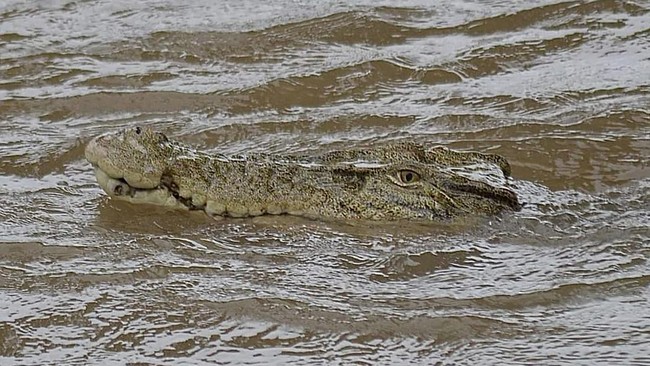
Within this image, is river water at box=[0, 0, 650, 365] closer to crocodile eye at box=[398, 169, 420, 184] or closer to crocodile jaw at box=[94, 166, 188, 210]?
crocodile jaw at box=[94, 166, 188, 210]

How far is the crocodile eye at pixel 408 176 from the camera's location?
576 cm

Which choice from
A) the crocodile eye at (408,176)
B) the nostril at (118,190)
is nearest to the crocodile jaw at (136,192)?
the nostril at (118,190)

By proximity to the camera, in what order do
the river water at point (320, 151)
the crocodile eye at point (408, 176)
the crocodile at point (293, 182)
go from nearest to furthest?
the river water at point (320, 151) < the crocodile at point (293, 182) < the crocodile eye at point (408, 176)

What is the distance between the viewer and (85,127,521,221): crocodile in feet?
18.4

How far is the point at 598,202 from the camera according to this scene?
6184 millimetres

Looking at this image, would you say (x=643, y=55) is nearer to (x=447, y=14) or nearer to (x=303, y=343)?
(x=447, y=14)

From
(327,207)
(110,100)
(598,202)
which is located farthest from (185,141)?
(598,202)

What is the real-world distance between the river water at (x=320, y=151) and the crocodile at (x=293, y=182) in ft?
0.26

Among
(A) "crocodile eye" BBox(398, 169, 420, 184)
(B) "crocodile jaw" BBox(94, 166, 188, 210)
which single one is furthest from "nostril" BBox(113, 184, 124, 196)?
(A) "crocodile eye" BBox(398, 169, 420, 184)

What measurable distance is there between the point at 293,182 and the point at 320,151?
1060mm

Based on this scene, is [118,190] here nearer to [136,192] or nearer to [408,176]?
[136,192]

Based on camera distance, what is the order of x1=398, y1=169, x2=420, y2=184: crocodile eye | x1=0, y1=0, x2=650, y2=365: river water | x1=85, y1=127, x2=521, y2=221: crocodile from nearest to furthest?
1. x1=0, y1=0, x2=650, y2=365: river water
2. x1=85, y1=127, x2=521, y2=221: crocodile
3. x1=398, y1=169, x2=420, y2=184: crocodile eye

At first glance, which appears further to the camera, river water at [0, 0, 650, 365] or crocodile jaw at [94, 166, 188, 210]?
crocodile jaw at [94, 166, 188, 210]

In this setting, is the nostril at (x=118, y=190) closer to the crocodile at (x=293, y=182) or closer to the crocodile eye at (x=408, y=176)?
the crocodile at (x=293, y=182)
